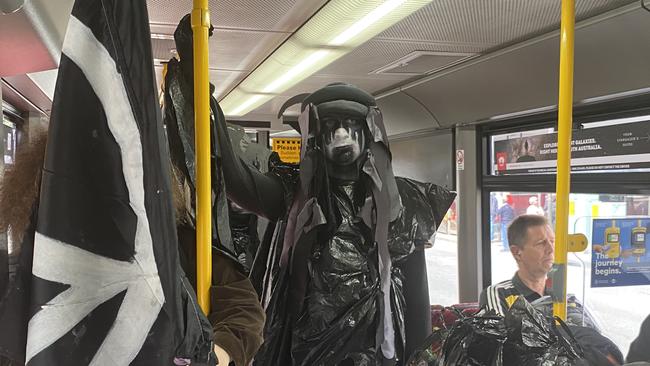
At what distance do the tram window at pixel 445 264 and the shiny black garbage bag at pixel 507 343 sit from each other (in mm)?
3016

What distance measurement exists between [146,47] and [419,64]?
3.08 metres

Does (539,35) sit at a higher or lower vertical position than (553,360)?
higher

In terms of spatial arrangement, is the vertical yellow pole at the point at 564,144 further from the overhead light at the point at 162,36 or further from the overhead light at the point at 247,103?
the overhead light at the point at 247,103

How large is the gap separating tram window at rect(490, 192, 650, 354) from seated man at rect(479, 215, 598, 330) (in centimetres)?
22

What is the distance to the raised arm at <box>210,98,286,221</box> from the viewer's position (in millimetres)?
1362

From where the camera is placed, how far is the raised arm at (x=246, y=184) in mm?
1362

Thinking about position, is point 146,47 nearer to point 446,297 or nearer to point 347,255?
point 347,255

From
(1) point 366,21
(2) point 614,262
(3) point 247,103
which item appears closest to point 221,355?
(1) point 366,21

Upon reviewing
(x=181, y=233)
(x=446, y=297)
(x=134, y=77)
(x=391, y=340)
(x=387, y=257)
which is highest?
(x=134, y=77)

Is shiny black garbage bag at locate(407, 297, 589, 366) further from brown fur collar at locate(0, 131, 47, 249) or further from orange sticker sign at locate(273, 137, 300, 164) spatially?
orange sticker sign at locate(273, 137, 300, 164)

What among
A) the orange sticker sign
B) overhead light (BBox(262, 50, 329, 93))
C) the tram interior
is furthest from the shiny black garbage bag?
the orange sticker sign

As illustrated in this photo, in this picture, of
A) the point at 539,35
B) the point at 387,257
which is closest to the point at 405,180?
the point at 387,257

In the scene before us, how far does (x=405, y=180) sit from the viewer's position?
1898mm

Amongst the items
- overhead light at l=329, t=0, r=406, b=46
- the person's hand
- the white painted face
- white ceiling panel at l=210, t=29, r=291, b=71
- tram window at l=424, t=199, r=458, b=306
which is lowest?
tram window at l=424, t=199, r=458, b=306
